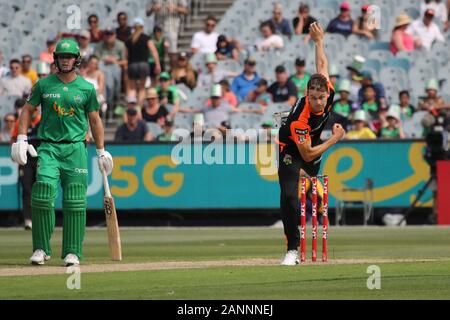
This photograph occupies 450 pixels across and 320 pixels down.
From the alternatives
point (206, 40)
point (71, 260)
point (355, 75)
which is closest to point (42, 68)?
point (206, 40)

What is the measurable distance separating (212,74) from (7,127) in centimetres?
447

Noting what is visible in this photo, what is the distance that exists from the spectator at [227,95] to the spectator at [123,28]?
3462 millimetres

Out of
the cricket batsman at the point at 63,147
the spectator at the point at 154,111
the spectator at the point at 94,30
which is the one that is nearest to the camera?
the cricket batsman at the point at 63,147

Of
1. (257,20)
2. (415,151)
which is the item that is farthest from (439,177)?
(257,20)

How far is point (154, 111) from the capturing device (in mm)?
26328

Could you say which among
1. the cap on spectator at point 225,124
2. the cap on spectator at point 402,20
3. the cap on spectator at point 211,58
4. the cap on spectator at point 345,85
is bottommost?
the cap on spectator at point 225,124

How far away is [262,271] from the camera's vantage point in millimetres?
13141

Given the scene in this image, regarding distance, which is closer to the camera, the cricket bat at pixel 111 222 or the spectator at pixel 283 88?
the cricket bat at pixel 111 222

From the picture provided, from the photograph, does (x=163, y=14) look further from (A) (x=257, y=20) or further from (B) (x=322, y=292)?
(B) (x=322, y=292)

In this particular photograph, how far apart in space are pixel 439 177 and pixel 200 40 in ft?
24.8

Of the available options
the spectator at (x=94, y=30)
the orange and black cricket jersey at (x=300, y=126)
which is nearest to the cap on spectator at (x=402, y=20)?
the spectator at (x=94, y=30)

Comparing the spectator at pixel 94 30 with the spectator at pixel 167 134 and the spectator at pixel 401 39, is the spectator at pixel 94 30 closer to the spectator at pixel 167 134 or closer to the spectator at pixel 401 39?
the spectator at pixel 167 134

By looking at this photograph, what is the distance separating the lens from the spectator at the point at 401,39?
27.1 metres

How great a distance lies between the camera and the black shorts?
27.8m
